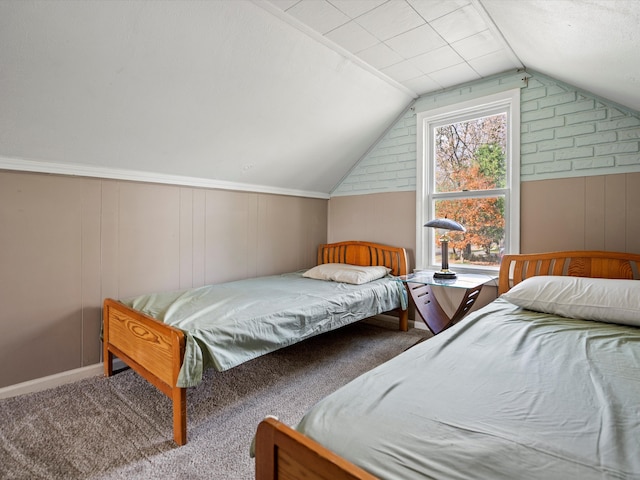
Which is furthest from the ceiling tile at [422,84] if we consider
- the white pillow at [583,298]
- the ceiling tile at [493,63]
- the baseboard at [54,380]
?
the baseboard at [54,380]

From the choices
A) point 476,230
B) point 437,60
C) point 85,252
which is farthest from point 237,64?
point 476,230

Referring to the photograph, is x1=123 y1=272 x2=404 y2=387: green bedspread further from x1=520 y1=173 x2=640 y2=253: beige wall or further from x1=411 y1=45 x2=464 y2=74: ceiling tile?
x1=411 y1=45 x2=464 y2=74: ceiling tile

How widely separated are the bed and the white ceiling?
144cm

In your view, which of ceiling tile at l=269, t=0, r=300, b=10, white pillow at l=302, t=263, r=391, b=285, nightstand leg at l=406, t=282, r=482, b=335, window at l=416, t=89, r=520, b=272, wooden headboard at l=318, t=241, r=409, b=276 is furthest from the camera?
wooden headboard at l=318, t=241, r=409, b=276

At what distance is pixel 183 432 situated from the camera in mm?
1732

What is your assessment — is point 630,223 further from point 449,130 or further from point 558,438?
point 558,438

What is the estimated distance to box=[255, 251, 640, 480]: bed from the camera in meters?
0.78

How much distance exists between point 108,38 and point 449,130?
2.97 metres

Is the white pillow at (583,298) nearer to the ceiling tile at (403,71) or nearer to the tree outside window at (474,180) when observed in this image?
the tree outside window at (474,180)

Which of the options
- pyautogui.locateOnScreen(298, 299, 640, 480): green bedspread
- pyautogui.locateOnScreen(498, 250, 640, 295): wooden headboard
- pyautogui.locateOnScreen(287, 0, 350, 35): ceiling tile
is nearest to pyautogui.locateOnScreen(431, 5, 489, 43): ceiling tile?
pyautogui.locateOnScreen(287, 0, 350, 35): ceiling tile

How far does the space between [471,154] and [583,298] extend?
180cm

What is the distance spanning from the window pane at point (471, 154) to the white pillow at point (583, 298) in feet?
4.23

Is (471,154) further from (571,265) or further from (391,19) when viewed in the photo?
(391,19)

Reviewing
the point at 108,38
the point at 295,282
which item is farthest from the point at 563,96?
the point at 108,38
